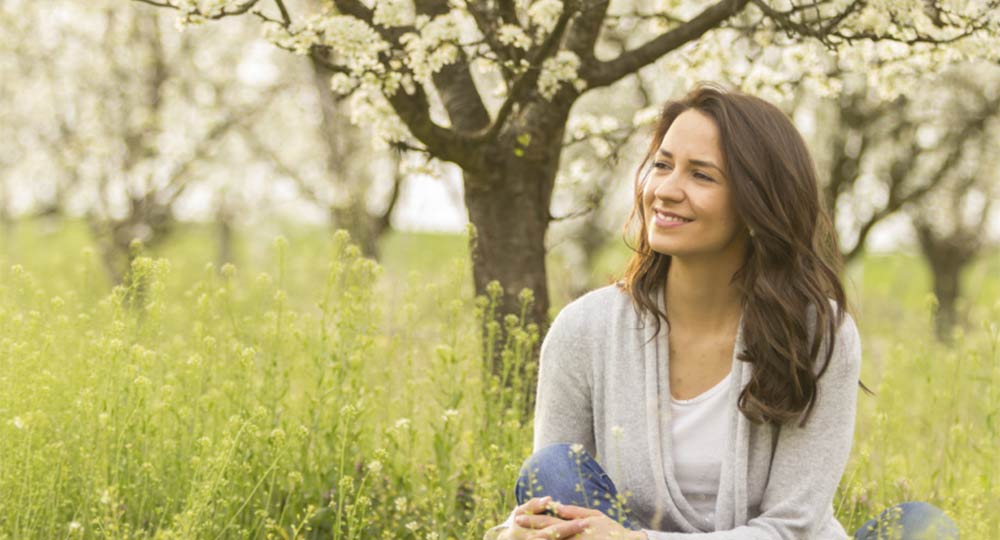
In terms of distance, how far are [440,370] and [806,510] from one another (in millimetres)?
1663

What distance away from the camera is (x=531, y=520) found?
2.99m

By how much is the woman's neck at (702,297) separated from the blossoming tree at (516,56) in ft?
3.87

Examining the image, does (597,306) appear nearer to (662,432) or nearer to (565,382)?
(565,382)

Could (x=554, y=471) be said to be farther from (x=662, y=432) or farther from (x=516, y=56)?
(x=516, y=56)

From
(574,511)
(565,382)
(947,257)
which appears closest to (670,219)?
(565,382)

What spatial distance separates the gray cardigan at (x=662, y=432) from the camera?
3.16 meters

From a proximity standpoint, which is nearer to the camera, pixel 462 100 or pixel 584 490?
pixel 584 490

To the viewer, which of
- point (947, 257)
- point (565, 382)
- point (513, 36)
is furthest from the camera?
point (947, 257)

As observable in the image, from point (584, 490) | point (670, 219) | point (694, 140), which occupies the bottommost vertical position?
point (584, 490)

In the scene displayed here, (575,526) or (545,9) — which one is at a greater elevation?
(545,9)

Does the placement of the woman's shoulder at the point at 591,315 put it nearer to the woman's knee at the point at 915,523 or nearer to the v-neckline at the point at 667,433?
the v-neckline at the point at 667,433

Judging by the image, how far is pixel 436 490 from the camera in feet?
12.0

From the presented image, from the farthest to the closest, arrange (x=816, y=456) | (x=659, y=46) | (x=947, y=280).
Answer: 1. (x=947, y=280)
2. (x=659, y=46)
3. (x=816, y=456)

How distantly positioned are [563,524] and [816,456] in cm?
78
